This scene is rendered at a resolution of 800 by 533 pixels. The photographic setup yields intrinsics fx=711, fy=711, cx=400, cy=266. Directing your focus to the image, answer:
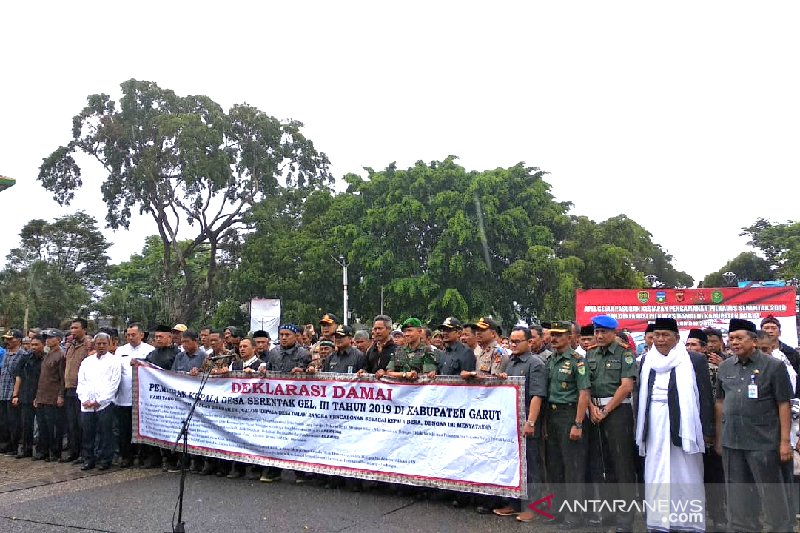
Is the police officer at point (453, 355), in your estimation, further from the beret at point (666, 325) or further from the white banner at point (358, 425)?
the beret at point (666, 325)

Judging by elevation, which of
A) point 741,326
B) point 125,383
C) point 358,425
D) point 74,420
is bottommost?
point 74,420

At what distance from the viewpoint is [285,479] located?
300 inches

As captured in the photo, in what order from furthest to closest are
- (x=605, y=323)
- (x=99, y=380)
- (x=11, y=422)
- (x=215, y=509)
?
(x=11, y=422)
(x=99, y=380)
(x=215, y=509)
(x=605, y=323)

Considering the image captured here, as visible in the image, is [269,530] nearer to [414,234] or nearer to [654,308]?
[654,308]

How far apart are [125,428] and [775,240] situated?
52.9m

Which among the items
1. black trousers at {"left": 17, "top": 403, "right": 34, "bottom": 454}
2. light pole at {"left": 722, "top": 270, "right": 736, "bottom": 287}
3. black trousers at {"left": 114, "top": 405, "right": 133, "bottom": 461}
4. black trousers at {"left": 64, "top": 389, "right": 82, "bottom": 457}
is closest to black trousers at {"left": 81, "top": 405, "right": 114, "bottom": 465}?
black trousers at {"left": 114, "top": 405, "right": 133, "bottom": 461}

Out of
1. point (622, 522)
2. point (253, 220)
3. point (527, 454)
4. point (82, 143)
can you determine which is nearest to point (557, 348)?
point (527, 454)

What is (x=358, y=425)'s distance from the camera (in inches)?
270

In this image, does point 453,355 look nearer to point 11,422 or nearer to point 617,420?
point 617,420

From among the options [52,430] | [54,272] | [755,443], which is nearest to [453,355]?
[755,443]

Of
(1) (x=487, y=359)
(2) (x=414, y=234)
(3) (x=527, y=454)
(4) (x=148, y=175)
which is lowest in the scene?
(3) (x=527, y=454)

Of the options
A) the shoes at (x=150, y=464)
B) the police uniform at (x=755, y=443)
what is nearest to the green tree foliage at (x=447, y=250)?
the shoes at (x=150, y=464)

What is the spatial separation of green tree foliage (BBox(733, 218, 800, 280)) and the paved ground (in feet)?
136

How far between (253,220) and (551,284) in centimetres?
1513
